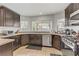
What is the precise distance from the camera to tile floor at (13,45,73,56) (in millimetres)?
1546

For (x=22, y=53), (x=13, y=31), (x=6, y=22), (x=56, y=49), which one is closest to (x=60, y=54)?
(x=56, y=49)

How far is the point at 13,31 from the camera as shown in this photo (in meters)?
1.75

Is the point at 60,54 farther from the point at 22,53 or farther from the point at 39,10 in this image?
the point at 39,10

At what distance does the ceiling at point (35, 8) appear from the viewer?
154cm

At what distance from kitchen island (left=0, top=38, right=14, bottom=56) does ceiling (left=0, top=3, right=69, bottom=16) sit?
1.63ft

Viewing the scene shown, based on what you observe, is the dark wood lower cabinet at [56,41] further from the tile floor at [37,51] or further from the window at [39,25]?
the window at [39,25]

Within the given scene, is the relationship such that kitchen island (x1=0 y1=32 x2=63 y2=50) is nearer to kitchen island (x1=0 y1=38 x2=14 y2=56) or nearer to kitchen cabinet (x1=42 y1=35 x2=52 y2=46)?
kitchen cabinet (x1=42 y1=35 x2=52 y2=46)

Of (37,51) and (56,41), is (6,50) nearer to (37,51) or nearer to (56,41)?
(37,51)

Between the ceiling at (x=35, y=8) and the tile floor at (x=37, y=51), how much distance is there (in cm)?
55

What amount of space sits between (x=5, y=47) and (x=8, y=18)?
1.64 ft

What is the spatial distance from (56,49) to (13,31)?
78 centimetres

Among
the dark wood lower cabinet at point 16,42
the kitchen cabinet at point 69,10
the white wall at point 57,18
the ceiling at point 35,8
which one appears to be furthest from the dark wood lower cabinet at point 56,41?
the dark wood lower cabinet at point 16,42

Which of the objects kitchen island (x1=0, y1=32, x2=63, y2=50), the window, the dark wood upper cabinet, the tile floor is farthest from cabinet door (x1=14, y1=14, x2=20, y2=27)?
the tile floor

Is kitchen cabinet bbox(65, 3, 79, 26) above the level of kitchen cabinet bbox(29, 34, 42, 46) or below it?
above
